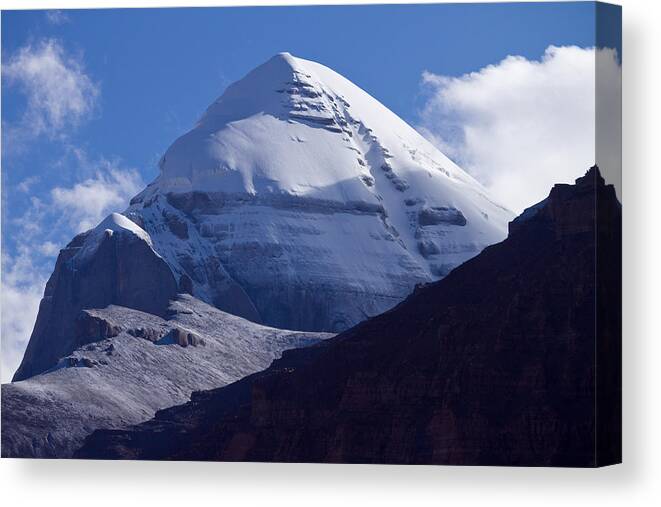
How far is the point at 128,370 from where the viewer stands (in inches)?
1674

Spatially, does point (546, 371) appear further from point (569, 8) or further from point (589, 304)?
point (569, 8)

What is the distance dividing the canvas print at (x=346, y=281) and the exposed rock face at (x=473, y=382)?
0.04 m

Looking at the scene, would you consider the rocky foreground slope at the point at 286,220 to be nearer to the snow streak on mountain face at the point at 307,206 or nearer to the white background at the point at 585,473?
the snow streak on mountain face at the point at 307,206

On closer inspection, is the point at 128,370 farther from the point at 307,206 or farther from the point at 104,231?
the point at 307,206

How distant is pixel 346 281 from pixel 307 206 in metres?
1.94

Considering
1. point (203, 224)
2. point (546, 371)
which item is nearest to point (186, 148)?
point (203, 224)

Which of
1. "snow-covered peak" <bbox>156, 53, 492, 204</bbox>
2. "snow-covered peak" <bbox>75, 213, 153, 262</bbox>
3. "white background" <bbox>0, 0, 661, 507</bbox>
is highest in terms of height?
"snow-covered peak" <bbox>156, 53, 492, 204</bbox>

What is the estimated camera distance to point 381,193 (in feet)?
161

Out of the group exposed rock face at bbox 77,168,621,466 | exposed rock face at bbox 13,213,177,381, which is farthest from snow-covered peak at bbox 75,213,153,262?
exposed rock face at bbox 77,168,621,466

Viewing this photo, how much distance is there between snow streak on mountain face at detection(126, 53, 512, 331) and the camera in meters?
42.1

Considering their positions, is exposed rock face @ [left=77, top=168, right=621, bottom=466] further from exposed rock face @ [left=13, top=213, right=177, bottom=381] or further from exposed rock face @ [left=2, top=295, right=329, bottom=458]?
exposed rock face @ [left=13, top=213, right=177, bottom=381]

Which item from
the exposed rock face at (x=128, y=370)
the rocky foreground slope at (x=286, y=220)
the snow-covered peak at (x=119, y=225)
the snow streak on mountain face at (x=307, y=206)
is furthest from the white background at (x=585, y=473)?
the snow-covered peak at (x=119, y=225)

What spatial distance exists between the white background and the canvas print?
13.0 inches

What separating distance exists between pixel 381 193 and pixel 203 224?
151 inches
